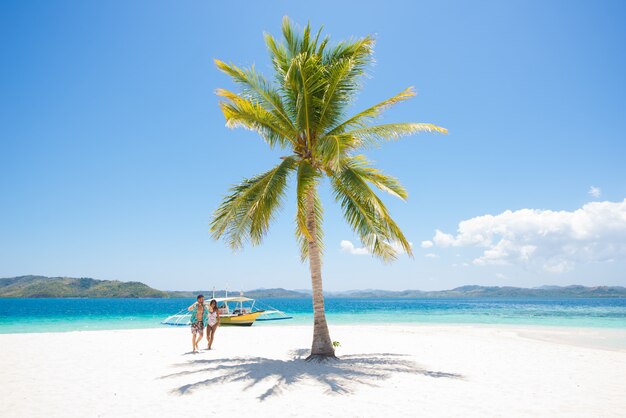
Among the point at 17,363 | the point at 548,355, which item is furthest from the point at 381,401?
the point at 17,363

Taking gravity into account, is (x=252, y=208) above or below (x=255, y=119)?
below

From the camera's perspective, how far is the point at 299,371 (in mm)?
9039

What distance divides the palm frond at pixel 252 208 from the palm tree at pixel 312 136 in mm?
25

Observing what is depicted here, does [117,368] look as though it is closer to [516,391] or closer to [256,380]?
[256,380]

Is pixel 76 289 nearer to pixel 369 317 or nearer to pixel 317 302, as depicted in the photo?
pixel 369 317

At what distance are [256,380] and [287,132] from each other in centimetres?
587

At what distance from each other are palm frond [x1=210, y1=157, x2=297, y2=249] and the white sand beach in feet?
10.7

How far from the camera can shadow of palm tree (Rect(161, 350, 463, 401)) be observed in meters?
7.75

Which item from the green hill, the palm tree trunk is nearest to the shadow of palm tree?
the palm tree trunk

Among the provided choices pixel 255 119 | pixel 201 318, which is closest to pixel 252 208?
pixel 255 119

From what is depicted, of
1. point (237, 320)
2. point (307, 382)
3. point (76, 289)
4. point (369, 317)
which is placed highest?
point (76, 289)

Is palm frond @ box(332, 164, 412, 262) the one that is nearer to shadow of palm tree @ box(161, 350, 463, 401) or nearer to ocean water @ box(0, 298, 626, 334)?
shadow of palm tree @ box(161, 350, 463, 401)

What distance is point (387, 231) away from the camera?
10.2m

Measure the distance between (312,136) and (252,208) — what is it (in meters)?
2.47
